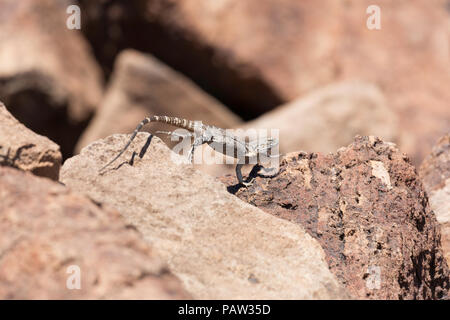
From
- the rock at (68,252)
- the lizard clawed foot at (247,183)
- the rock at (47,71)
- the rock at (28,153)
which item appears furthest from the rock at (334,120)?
the rock at (68,252)

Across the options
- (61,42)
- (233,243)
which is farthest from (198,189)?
(61,42)

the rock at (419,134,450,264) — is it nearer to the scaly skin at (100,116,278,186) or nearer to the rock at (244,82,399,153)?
the scaly skin at (100,116,278,186)

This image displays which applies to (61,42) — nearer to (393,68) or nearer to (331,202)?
(393,68)

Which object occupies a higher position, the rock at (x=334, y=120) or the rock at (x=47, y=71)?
the rock at (x=47, y=71)

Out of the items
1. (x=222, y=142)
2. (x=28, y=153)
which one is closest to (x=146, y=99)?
(x=222, y=142)

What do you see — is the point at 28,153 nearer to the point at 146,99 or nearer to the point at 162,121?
the point at 162,121

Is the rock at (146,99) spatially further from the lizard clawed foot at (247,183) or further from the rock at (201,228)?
the rock at (201,228)
